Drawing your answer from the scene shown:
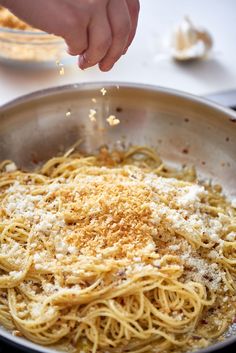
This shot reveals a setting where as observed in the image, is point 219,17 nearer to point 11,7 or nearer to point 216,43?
point 216,43

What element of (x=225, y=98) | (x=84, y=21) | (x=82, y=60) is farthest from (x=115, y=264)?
(x=225, y=98)

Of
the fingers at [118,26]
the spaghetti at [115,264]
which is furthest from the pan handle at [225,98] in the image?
the fingers at [118,26]

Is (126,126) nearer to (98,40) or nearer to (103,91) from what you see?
(103,91)

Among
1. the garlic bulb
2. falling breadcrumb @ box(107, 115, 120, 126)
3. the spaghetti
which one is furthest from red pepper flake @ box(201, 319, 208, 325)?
the garlic bulb

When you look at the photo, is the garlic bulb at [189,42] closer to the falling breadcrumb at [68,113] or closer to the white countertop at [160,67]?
the white countertop at [160,67]

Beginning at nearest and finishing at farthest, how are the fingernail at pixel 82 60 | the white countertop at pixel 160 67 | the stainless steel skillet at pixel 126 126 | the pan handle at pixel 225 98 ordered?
1. the fingernail at pixel 82 60
2. the stainless steel skillet at pixel 126 126
3. the pan handle at pixel 225 98
4. the white countertop at pixel 160 67

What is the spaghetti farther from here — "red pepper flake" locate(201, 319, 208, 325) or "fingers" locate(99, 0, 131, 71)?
Result: "fingers" locate(99, 0, 131, 71)

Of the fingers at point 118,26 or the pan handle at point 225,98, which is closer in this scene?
the fingers at point 118,26

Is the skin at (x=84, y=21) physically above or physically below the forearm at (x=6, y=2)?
below

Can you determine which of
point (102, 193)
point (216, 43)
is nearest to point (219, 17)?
point (216, 43)
